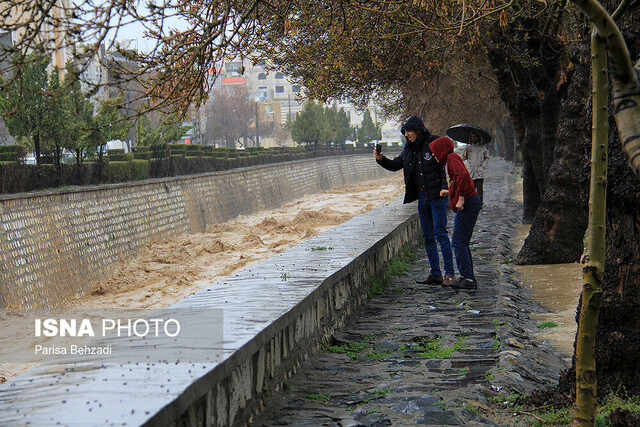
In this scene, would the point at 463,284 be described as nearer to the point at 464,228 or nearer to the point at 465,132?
the point at 464,228

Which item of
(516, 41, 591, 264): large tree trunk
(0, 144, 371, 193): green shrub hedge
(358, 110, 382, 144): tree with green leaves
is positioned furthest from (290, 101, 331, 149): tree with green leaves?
(516, 41, 591, 264): large tree trunk

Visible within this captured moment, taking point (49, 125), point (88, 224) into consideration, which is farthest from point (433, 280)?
point (49, 125)

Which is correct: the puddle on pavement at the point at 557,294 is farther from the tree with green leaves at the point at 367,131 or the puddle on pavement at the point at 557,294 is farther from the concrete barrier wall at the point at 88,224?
the tree with green leaves at the point at 367,131

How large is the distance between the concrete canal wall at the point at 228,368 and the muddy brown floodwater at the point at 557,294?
185 cm

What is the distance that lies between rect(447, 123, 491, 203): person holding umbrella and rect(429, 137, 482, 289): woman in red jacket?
231 inches

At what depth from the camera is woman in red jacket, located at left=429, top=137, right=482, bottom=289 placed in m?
8.60

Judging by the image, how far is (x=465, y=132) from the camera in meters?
14.7

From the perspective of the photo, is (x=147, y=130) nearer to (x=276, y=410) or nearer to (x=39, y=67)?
(x=39, y=67)

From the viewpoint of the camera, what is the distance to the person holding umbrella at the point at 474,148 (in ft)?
48.0

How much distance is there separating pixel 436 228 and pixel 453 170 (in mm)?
757

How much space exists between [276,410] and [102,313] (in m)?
15.3

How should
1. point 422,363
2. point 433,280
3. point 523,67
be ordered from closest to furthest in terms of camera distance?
point 422,363 → point 433,280 → point 523,67

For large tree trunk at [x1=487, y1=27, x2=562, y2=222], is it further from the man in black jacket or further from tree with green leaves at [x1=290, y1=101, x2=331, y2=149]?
tree with green leaves at [x1=290, y1=101, x2=331, y2=149]

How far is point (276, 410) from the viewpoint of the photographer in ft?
15.0
